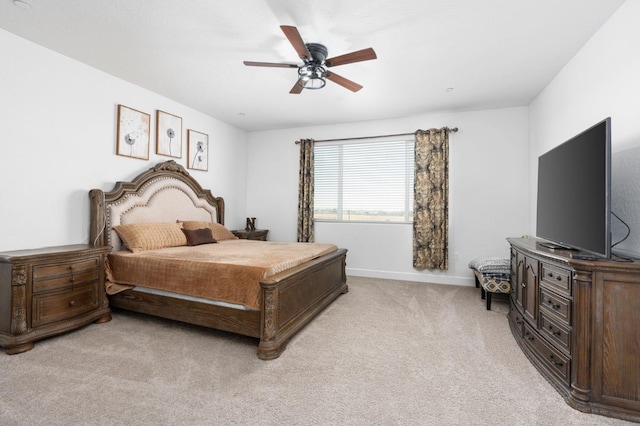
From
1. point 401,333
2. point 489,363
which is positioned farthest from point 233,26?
point 489,363

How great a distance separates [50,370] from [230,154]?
417cm

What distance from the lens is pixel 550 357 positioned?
2.03m

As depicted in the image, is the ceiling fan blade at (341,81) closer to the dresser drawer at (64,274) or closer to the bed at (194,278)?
the bed at (194,278)

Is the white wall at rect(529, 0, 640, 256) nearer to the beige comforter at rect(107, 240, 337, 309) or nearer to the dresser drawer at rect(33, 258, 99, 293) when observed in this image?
the beige comforter at rect(107, 240, 337, 309)

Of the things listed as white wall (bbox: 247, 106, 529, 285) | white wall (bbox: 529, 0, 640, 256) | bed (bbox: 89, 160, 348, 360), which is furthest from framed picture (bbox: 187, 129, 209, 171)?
white wall (bbox: 529, 0, 640, 256)

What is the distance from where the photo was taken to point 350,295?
402 cm

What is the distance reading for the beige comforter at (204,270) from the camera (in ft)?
8.06

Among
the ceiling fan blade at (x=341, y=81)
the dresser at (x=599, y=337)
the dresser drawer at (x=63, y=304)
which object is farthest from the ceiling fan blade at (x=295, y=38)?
the dresser drawer at (x=63, y=304)

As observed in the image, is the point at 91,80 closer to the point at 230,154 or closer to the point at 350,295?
the point at 230,154

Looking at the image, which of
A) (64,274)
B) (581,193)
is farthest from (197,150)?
(581,193)

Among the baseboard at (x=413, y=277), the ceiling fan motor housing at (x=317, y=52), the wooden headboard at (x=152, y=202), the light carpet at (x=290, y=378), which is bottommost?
the light carpet at (x=290, y=378)

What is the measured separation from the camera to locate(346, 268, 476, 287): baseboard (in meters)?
4.61

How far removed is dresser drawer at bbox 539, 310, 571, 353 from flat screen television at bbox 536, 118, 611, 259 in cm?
52

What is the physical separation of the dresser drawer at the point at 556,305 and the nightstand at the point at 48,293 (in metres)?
3.98
